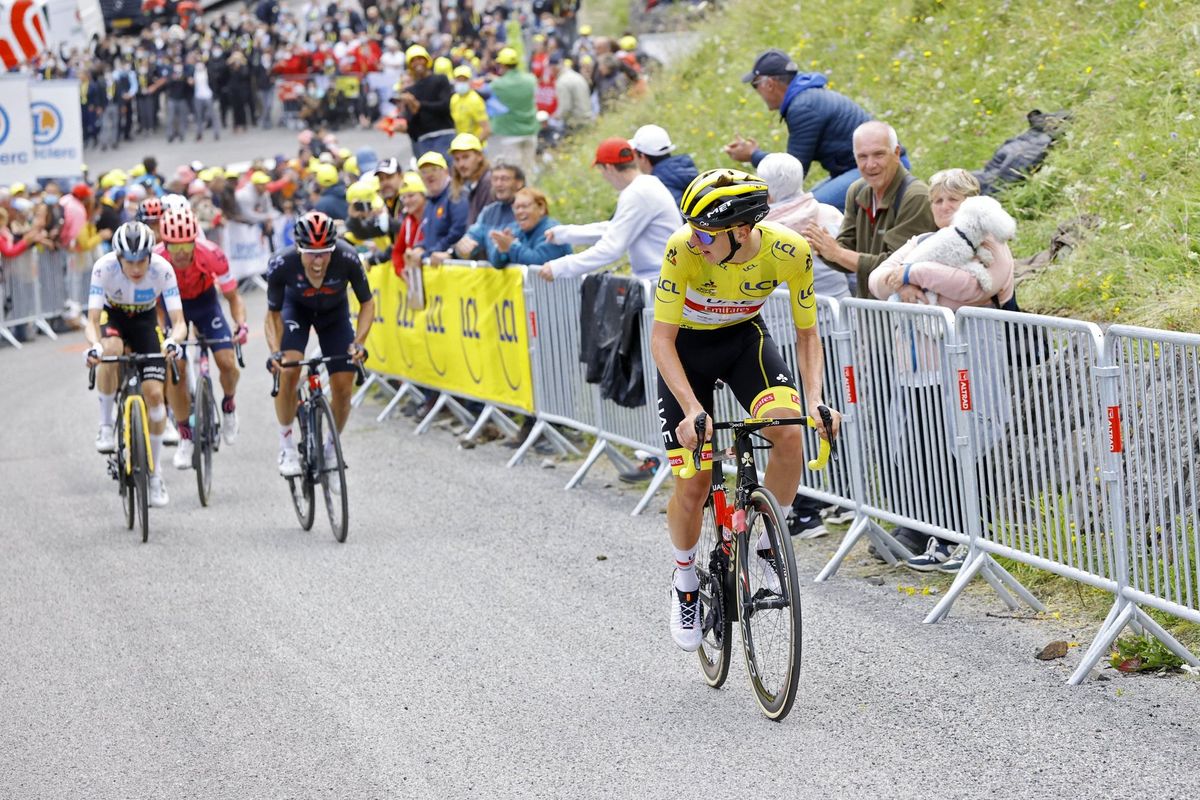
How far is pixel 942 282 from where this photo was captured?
26.3ft

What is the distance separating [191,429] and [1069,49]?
8.62 m

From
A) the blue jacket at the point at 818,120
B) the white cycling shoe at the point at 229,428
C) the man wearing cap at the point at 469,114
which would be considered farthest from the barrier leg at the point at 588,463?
the man wearing cap at the point at 469,114

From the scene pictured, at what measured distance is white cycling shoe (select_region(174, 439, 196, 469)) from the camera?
1228 cm

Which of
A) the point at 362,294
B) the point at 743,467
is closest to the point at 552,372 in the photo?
the point at 362,294

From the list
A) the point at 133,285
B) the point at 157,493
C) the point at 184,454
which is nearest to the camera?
the point at 133,285

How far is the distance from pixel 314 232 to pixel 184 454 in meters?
2.69

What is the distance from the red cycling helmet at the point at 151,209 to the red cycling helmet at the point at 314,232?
2.69 meters

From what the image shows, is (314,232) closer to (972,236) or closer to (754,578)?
(972,236)

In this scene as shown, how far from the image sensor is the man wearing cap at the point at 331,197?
Result: 65.5 feet

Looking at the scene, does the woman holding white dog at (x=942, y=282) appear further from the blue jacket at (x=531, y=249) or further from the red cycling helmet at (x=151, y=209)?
the red cycling helmet at (x=151, y=209)

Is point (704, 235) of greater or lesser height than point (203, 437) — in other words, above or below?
above

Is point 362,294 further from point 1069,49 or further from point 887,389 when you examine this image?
point 1069,49

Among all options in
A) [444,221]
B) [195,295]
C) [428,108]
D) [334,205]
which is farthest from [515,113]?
[195,295]

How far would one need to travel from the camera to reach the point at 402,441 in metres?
14.1
